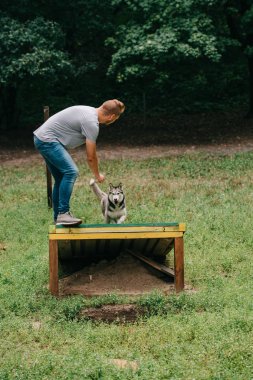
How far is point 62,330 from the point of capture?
7.56 meters

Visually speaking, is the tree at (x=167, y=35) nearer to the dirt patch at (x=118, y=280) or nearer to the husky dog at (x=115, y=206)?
the husky dog at (x=115, y=206)

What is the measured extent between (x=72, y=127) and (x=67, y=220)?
3.74 feet

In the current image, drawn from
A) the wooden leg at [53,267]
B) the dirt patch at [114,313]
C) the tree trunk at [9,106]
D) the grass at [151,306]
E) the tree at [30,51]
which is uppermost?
the tree at [30,51]

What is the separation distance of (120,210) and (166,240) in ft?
4.95

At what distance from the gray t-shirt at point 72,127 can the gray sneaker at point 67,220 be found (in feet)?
2.94

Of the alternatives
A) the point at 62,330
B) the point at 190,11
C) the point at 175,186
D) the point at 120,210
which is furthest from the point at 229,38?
the point at 62,330

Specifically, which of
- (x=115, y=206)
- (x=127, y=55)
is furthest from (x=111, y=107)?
(x=127, y=55)

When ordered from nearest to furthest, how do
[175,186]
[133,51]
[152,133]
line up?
[175,186] < [133,51] < [152,133]

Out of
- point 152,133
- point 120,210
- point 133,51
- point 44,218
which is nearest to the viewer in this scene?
point 120,210

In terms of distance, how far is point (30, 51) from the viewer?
854 inches

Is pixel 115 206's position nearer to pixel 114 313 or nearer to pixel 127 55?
pixel 114 313

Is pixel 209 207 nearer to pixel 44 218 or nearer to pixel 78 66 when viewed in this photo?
pixel 44 218

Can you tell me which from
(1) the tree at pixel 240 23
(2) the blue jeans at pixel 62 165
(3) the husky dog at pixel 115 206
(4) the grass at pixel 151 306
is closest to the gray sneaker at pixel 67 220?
(2) the blue jeans at pixel 62 165

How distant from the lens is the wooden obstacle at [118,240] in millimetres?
8672
